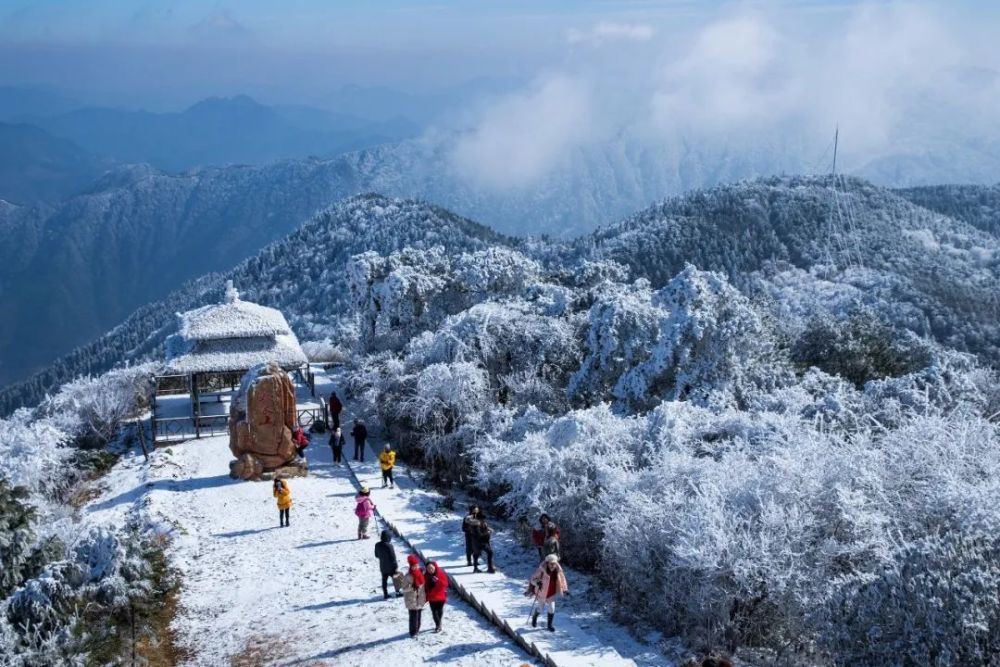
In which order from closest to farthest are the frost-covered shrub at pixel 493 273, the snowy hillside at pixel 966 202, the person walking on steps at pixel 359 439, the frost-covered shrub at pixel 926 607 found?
1. the frost-covered shrub at pixel 926 607
2. the person walking on steps at pixel 359 439
3. the frost-covered shrub at pixel 493 273
4. the snowy hillside at pixel 966 202

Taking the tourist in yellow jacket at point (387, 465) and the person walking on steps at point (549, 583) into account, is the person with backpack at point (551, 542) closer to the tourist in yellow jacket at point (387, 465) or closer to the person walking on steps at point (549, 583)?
the person walking on steps at point (549, 583)

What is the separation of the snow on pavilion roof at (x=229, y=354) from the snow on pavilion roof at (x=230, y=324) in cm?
26

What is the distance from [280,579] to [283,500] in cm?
282

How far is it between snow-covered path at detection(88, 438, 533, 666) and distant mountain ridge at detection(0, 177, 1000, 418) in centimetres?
7491

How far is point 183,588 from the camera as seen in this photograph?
1655cm

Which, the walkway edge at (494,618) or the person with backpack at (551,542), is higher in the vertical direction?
the person with backpack at (551,542)

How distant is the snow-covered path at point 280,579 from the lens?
13.7m

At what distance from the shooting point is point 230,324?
29.0 metres

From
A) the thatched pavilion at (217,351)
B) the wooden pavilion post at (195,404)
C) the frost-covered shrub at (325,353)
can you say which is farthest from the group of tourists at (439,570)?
the frost-covered shrub at (325,353)

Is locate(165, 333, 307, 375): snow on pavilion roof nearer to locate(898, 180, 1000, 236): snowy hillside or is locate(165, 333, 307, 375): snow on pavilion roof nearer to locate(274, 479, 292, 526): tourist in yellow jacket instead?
locate(274, 479, 292, 526): tourist in yellow jacket

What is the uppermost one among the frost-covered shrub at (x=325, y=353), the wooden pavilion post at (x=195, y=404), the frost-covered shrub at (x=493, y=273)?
the frost-covered shrub at (x=493, y=273)

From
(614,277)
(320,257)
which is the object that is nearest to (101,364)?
(320,257)

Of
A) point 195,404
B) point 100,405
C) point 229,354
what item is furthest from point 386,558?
point 100,405

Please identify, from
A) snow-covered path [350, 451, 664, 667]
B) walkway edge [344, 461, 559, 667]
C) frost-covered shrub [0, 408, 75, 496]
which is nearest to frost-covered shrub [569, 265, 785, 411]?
snow-covered path [350, 451, 664, 667]
